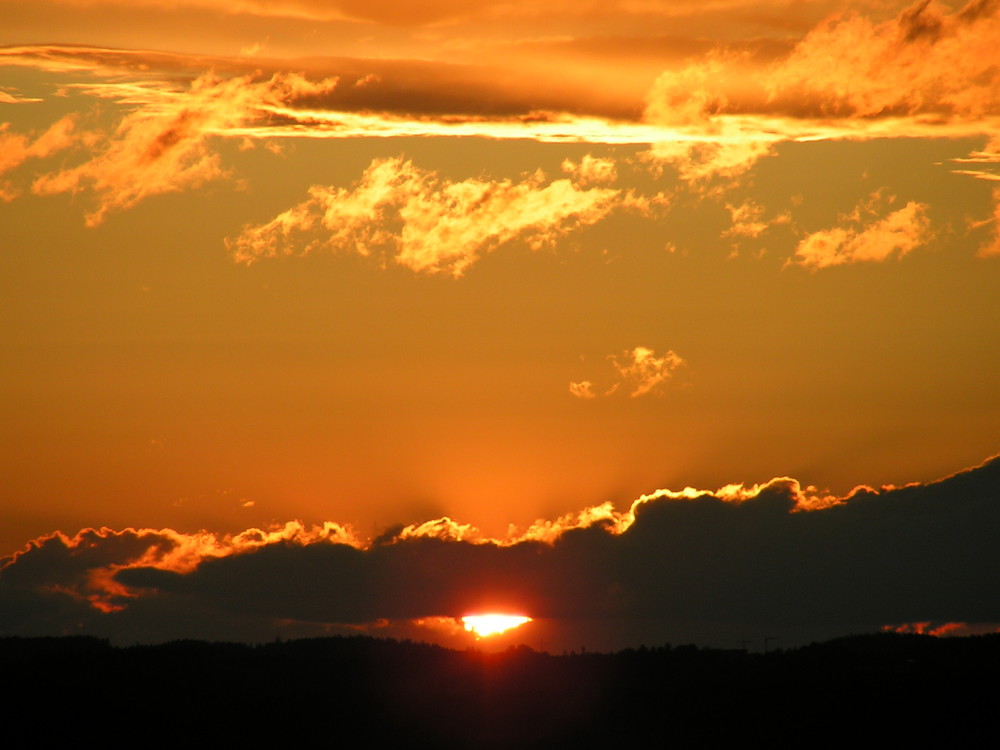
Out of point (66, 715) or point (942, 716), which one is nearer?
point (942, 716)

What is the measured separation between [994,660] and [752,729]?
94.1 ft

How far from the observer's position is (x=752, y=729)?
191 m

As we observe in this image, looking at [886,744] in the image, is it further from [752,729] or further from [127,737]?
[127,737]

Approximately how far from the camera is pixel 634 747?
19812 cm

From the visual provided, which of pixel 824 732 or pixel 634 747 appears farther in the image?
pixel 634 747

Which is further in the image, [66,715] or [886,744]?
[66,715]

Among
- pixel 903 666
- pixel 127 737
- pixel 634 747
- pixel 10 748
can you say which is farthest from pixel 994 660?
pixel 10 748

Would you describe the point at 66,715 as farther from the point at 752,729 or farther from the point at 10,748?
the point at 752,729

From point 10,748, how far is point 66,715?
8.12 meters

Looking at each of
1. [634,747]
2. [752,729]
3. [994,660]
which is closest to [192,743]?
[634,747]

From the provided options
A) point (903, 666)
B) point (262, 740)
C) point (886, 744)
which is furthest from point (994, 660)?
point (262, 740)

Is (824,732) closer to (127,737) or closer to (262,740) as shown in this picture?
(262,740)

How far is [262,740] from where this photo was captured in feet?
654

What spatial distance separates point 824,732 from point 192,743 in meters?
71.9
